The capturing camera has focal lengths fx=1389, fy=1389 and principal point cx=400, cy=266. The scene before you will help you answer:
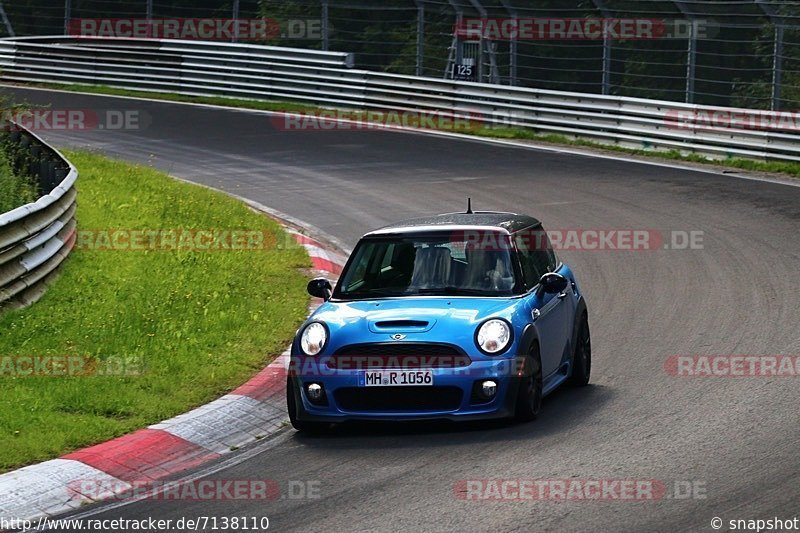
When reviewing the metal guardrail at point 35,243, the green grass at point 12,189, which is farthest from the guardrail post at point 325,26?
the metal guardrail at point 35,243

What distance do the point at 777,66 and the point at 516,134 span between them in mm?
5159

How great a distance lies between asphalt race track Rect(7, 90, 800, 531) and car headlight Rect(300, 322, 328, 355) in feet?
1.92

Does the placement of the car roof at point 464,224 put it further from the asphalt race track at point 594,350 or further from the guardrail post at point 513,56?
the guardrail post at point 513,56

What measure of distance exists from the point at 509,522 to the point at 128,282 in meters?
7.02

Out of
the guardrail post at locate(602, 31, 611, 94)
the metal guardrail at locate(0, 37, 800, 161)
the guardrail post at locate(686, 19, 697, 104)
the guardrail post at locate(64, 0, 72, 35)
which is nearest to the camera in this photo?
the metal guardrail at locate(0, 37, 800, 161)

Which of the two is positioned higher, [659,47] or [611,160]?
[659,47]

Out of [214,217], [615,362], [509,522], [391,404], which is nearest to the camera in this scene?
[509,522]

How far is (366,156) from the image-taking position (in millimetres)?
23641

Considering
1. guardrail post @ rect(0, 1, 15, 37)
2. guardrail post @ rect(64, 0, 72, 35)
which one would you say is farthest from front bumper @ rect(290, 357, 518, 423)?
guardrail post @ rect(0, 1, 15, 37)

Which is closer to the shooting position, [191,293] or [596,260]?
[191,293]

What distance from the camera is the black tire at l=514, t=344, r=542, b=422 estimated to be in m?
8.98

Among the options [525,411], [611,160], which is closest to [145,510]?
[525,411]

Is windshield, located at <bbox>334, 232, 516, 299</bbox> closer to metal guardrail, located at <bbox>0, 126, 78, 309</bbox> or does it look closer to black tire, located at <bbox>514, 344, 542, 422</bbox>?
black tire, located at <bbox>514, 344, 542, 422</bbox>

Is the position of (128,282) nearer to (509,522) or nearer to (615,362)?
(615,362)
